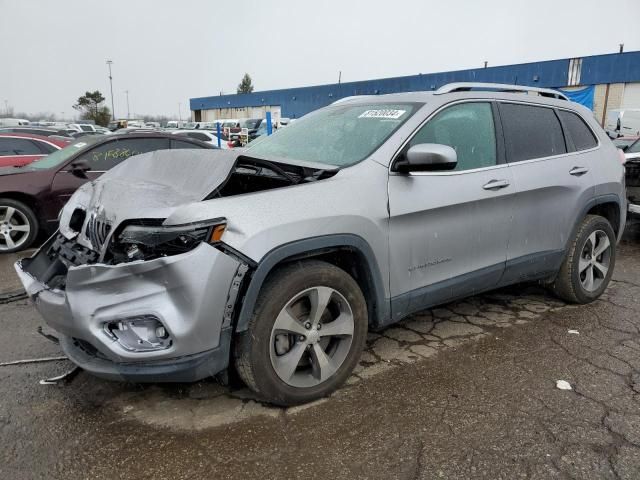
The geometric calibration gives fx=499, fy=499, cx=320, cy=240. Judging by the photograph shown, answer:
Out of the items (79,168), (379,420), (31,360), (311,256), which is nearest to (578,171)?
(311,256)

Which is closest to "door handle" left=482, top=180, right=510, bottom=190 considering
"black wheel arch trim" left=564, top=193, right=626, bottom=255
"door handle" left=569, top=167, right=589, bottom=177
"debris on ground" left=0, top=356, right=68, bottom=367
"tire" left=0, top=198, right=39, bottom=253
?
"door handle" left=569, top=167, right=589, bottom=177

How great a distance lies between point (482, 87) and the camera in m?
3.72

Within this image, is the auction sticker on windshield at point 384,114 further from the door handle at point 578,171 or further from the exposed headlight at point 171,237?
the door handle at point 578,171

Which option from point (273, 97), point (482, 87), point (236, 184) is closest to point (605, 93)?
point (482, 87)

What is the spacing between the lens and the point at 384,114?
11.0 ft

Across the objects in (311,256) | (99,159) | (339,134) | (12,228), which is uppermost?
(339,134)

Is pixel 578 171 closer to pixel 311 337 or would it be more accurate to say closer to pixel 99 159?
pixel 311 337

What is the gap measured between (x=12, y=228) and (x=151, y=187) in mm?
4401

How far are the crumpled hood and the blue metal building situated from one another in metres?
26.1

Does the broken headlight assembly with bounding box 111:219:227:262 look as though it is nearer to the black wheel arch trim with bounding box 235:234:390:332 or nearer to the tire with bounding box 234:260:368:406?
the black wheel arch trim with bounding box 235:234:390:332

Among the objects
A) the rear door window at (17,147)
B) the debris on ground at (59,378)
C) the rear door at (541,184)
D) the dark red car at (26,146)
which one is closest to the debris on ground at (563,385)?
the rear door at (541,184)

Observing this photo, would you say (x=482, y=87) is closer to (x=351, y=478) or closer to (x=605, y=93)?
(x=351, y=478)

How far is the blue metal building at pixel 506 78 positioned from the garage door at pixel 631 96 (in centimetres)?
28

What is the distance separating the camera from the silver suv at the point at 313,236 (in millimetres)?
2303
